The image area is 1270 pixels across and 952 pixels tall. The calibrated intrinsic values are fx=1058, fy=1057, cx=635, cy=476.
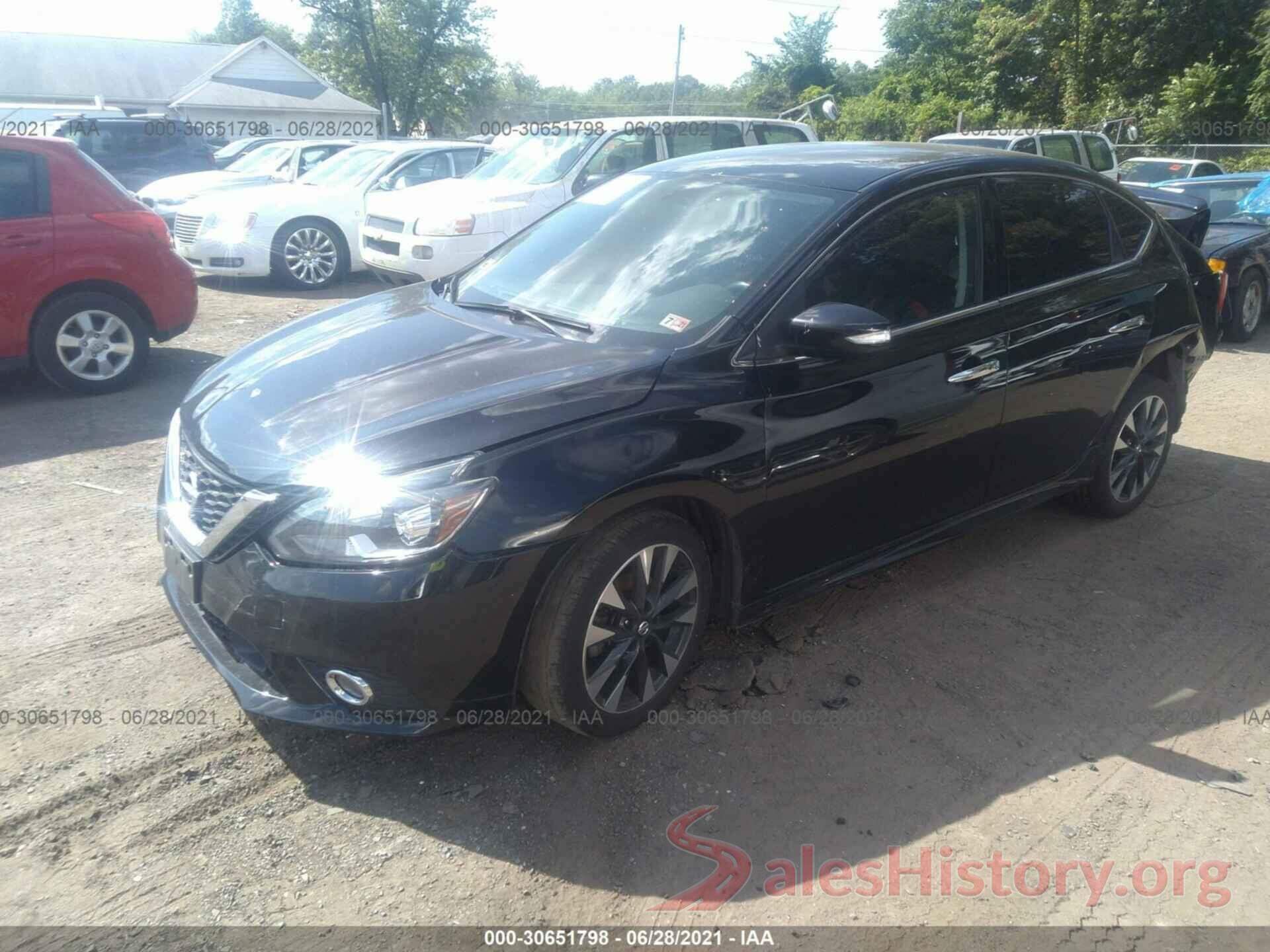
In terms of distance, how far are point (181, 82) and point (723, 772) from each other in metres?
54.6

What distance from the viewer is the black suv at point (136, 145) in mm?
16578

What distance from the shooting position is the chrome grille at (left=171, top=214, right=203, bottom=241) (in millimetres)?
11461

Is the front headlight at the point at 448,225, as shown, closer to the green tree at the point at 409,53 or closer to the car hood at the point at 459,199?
the car hood at the point at 459,199

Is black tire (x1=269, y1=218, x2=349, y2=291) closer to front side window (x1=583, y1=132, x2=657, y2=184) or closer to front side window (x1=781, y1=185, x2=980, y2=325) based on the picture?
front side window (x1=583, y1=132, x2=657, y2=184)

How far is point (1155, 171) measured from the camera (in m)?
18.2

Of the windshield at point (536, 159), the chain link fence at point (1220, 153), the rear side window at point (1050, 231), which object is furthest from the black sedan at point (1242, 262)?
the chain link fence at point (1220, 153)

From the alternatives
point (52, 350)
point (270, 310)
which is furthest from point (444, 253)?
point (52, 350)

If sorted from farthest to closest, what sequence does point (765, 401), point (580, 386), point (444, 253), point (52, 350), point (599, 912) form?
1. point (444, 253)
2. point (52, 350)
3. point (765, 401)
4. point (580, 386)
5. point (599, 912)

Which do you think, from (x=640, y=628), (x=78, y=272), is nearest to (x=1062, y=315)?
(x=640, y=628)

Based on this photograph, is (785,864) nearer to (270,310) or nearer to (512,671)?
(512,671)

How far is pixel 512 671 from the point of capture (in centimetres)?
308

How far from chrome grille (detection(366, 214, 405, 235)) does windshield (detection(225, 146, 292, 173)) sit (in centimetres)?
466

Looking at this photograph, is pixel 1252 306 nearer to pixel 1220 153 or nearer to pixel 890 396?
pixel 890 396

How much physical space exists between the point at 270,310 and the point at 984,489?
26.9 feet
